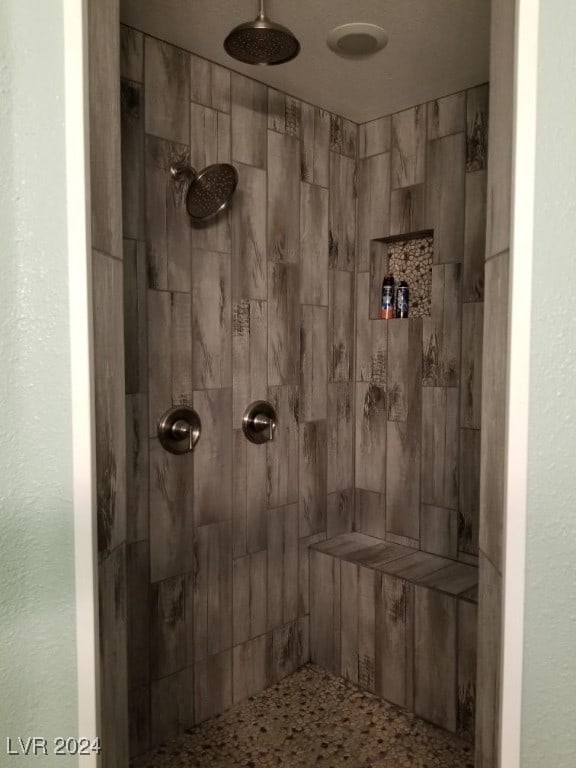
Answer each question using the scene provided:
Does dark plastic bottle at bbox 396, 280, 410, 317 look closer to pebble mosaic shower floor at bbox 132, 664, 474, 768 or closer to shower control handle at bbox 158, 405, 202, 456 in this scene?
shower control handle at bbox 158, 405, 202, 456

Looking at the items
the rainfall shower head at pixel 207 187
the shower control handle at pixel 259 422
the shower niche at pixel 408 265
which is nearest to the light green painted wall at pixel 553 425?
the rainfall shower head at pixel 207 187

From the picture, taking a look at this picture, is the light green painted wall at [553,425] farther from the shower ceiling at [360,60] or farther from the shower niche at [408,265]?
the shower niche at [408,265]

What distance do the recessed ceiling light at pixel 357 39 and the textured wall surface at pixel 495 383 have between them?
0.89 metres

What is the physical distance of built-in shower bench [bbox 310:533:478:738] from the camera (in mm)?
2115

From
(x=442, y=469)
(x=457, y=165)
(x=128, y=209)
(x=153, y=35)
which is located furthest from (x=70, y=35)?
(x=442, y=469)

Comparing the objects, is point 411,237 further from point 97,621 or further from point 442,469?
point 97,621

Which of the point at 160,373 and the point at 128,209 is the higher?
the point at 128,209

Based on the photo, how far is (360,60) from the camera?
210cm

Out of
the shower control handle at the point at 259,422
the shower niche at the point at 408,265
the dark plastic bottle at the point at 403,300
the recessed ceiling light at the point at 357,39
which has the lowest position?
the shower control handle at the point at 259,422

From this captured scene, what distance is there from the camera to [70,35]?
914 millimetres

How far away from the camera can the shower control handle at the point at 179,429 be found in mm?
2021

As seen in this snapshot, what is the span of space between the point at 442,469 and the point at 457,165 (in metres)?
1.26

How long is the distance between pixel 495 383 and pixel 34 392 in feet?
2.58

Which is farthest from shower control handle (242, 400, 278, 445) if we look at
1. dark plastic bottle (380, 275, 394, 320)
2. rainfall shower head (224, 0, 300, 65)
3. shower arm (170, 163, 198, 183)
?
rainfall shower head (224, 0, 300, 65)
